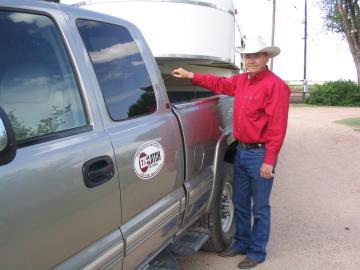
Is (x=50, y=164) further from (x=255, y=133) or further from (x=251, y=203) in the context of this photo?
(x=251, y=203)

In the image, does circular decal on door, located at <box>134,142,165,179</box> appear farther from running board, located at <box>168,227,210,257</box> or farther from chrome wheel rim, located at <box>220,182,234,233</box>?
chrome wheel rim, located at <box>220,182,234,233</box>

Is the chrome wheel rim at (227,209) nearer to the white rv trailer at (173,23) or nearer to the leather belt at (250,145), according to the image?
the leather belt at (250,145)

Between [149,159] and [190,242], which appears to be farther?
[190,242]

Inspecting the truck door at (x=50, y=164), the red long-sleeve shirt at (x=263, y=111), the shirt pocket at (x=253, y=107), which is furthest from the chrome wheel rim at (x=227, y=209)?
the truck door at (x=50, y=164)

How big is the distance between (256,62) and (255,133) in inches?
24.6

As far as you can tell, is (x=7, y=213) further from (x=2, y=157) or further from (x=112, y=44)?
(x=112, y=44)

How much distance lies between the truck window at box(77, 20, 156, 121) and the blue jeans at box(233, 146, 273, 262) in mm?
1367

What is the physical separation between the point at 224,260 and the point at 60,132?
2.76 m

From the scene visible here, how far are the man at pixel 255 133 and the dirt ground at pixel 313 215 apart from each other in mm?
300

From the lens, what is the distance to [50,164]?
1.89m

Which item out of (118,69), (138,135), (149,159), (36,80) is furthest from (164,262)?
(36,80)

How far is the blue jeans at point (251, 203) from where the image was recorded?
4055 millimetres

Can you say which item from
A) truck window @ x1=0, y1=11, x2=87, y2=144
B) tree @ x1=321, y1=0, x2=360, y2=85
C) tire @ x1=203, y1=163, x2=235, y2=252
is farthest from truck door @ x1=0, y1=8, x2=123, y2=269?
tree @ x1=321, y1=0, x2=360, y2=85

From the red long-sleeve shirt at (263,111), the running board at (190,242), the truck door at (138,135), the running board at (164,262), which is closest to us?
the truck door at (138,135)
